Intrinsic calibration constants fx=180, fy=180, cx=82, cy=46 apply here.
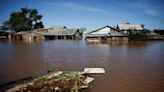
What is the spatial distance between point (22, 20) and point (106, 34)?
3594 cm

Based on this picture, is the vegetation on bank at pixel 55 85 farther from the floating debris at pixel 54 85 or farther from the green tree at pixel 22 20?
the green tree at pixel 22 20

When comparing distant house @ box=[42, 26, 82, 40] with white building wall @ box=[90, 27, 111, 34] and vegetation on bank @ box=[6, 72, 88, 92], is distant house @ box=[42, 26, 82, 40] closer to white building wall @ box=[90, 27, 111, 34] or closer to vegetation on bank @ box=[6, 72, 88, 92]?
white building wall @ box=[90, 27, 111, 34]

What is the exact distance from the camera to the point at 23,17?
6406 centimetres

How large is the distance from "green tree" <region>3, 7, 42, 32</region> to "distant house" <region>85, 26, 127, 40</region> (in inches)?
1281

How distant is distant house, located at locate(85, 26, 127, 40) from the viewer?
37.8 m

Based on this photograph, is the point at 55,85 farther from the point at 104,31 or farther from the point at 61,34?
the point at 61,34

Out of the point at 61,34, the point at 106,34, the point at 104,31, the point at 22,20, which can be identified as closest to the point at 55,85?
the point at 106,34

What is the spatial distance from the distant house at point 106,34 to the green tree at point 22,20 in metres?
32.5

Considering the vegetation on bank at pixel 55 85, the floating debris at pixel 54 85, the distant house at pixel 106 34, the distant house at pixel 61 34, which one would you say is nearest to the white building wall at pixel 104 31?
the distant house at pixel 106 34

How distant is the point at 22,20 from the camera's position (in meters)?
62.3

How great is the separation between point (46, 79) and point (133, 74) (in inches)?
191

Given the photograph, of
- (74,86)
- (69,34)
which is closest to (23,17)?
(69,34)

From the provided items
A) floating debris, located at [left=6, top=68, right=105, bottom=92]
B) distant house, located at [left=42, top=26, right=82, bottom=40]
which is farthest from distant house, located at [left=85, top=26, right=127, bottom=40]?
floating debris, located at [left=6, top=68, right=105, bottom=92]

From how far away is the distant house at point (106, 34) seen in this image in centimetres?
3784
